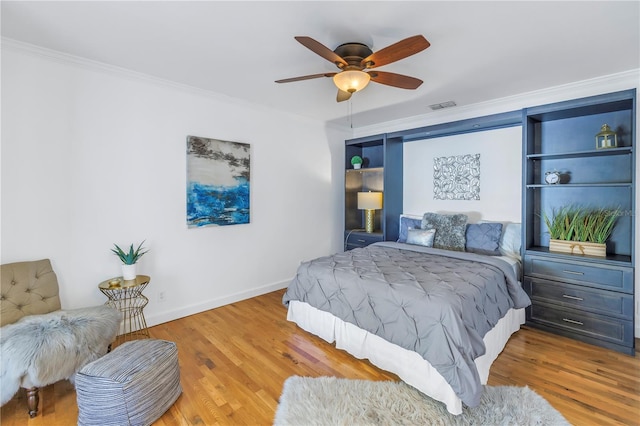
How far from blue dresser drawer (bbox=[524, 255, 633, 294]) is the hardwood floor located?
559 millimetres

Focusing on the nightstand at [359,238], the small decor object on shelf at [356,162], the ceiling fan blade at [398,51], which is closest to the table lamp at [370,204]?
the nightstand at [359,238]

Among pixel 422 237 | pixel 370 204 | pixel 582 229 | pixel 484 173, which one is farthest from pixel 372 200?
pixel 582 229

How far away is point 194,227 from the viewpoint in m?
3.33

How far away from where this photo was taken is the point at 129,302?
2885 millimetres

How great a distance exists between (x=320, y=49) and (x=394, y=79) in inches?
27.2

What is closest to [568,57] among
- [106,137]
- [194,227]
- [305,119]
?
[305,119]

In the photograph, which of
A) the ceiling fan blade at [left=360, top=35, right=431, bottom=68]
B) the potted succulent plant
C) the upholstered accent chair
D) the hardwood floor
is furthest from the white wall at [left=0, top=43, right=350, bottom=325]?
the ceiling fan blade at [left=360, top=35, right=431, bottom=68]

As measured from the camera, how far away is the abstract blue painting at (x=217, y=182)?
129 inches

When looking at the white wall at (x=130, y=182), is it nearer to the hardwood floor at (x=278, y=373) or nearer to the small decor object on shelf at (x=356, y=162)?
the hardwood floor at (x=278, y=373)

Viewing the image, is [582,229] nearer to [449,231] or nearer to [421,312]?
[449,231]

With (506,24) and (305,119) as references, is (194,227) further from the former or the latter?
(506,24)

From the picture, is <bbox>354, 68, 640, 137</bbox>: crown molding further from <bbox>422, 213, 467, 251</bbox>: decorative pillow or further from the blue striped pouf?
the blue striped pouf

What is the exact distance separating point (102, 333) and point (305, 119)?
3.43m

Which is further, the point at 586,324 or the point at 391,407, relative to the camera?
the point at 586,324
